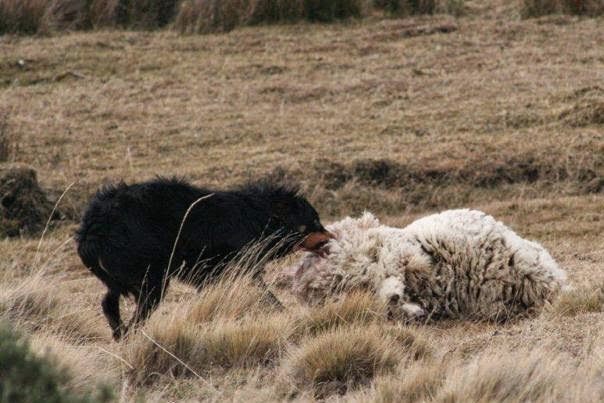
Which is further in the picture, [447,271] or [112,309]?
[447,271]

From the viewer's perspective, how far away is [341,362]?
516 cm

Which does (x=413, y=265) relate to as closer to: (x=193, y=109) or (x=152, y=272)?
(x=152, y=272)

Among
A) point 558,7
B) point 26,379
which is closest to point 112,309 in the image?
point 26,379

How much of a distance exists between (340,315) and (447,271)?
0.98 m

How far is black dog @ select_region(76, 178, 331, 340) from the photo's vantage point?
6.20 meters

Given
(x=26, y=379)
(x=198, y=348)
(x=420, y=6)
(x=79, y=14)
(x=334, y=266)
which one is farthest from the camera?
(x=79, y=14)

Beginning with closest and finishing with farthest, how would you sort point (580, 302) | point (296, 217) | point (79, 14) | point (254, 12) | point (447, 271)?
1. point (580, 302)
2. point (447, 271)
3. point (296, 217)
4. point (254, 12)
5. point (79, 14)

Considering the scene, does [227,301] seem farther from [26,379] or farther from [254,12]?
[254,12]

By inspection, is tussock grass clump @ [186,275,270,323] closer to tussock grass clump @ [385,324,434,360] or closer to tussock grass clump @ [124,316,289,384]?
tussock grass clump @ [124,316,289,384]

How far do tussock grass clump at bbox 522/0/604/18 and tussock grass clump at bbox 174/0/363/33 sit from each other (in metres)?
2.60

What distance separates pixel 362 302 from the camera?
609cm

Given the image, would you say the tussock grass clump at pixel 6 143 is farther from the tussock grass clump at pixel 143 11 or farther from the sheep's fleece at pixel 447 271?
the sheep's fleece at pixel 447 271

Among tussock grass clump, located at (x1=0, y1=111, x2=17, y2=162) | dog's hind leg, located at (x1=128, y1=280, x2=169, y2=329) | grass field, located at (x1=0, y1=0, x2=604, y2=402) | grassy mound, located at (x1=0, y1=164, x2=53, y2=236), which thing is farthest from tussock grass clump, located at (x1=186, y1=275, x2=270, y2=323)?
tussock grass clump, located at (x1=0, y1=111, x2=17, y2=162)

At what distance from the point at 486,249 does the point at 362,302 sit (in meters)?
1.05
